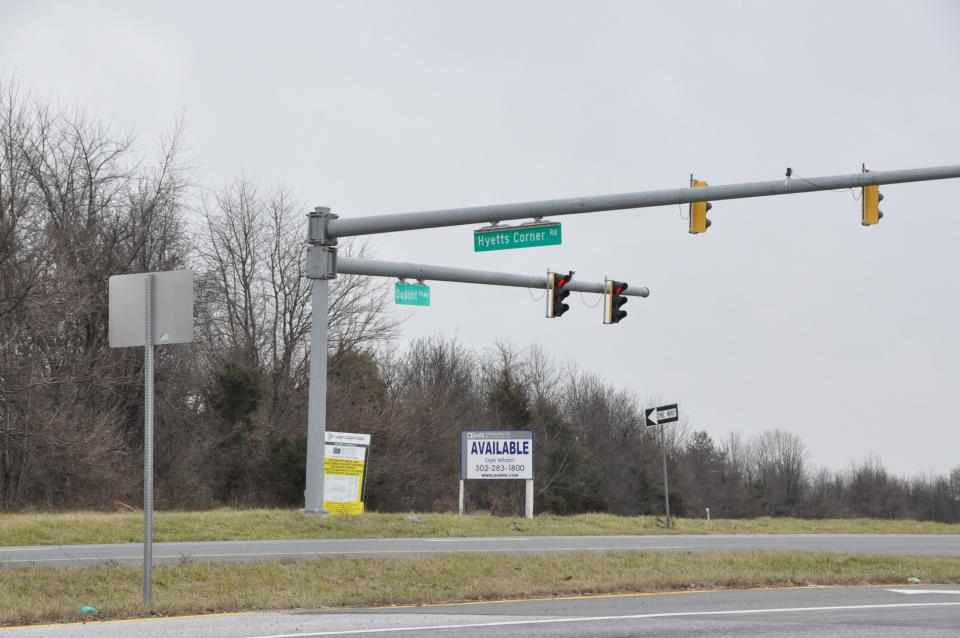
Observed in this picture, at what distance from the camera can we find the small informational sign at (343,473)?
2484cm

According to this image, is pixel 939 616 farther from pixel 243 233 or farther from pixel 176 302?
pixel 243 233

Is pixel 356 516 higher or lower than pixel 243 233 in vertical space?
lower

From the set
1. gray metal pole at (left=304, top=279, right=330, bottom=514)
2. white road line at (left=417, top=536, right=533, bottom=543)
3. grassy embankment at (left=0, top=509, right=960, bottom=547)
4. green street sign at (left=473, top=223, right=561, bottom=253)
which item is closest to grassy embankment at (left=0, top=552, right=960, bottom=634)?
white road line at (left=417, top=536, right=533, bottom=543)

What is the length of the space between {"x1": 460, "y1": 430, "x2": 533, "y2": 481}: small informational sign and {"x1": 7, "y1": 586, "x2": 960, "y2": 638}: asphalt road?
1634 cm

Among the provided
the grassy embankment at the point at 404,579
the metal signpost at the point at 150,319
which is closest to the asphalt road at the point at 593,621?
the grassy embankment at the point at 404,579

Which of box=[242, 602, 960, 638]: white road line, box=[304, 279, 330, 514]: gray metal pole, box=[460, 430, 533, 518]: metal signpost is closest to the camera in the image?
box=[242, 602, 960, 638]: white road line

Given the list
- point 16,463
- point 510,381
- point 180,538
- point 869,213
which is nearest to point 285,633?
point 180,538

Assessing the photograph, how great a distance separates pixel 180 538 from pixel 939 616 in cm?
1256

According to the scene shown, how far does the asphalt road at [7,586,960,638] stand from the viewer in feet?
31.7

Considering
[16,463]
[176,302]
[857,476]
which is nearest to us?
[176,302]

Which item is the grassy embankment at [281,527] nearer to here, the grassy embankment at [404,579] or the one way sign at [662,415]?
the one way sign at [662,415]

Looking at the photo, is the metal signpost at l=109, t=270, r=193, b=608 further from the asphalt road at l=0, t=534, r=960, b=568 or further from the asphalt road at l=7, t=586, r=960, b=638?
the asphalt road at l=0, t=534, r=960, b=568

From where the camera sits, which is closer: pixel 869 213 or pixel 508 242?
pixel 869 213

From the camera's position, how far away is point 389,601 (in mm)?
12125
